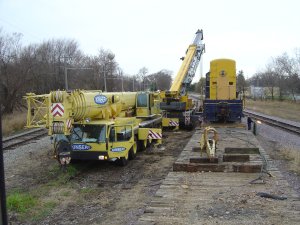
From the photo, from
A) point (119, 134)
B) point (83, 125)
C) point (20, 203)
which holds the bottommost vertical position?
point (20, 203)

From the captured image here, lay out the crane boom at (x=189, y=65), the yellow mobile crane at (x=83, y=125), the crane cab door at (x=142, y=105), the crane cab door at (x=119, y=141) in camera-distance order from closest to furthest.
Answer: the yellow mobile crane at (x=83, y=125) → the crane cab door at (x=119, y=141) → the crane cab door at (x=142, y=105) → the crane boom at (x=189, y=65)

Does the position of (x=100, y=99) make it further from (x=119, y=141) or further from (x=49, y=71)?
(x=49, y=71)

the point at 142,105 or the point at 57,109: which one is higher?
the point at 57,109

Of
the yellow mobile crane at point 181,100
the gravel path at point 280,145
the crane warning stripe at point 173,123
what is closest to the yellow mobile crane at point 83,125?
the gravel path at point 280,145

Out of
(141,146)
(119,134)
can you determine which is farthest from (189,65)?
(119,134)

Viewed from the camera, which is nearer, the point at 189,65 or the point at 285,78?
the point at 189,65

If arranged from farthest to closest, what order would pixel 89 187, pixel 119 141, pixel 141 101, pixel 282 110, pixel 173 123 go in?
pixel 282 110, pixel 173 123, pixel 141 101, pixel 119 141, pixel 89 187

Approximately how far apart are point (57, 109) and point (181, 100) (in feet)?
47.0

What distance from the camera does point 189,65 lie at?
89.5ft

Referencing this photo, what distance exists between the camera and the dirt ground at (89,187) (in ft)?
29.0

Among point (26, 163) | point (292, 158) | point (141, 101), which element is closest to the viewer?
point (292, 158)

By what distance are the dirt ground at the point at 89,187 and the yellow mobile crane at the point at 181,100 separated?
7.54 metres

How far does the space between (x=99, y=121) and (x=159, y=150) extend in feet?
16.5

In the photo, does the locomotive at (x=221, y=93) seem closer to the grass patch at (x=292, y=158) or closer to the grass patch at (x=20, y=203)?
the grass patch at (x=292, y=158)
